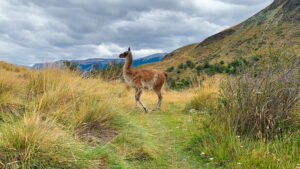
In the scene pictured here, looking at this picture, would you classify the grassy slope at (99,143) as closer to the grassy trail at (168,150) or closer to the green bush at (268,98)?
the grassy trail at (168,150)

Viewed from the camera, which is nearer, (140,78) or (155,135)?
(155,135)

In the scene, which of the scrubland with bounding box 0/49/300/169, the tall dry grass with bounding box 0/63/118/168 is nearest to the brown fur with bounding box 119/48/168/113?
the tall dry grass with bounding box 0/63/118/168

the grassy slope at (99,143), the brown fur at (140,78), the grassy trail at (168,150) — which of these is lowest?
the grassy trail at (168,150)

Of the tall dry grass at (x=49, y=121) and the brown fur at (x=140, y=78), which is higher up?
the brown fur at (x=140, y=78)

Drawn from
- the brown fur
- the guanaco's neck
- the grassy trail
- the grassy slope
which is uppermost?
the guanaco's neck

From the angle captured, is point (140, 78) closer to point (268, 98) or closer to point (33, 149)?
point (268, 98)

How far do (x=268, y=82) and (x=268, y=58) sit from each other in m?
0.49

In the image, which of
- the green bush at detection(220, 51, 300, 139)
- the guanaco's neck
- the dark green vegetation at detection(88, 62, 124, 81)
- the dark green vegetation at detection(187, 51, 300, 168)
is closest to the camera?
the dark green vegetation at detection(187, 51, 300, 168)

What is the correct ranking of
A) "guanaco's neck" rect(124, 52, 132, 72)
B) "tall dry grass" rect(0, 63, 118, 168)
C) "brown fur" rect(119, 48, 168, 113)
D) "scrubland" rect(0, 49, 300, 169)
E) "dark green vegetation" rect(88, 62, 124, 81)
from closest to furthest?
"tall dry grass" rect(0, 63, 118, 168) < "scrubland" rect(0, 49, 300, 169) < "dark green vegetation" rect(88, 62, 124, 81) < "brown fur" rect(119, 48, 168, 113) < "guanaco's neck" rect(124, 52, 132, 72)

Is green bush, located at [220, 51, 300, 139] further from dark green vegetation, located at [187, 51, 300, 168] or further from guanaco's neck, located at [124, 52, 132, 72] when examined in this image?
guanaco's neck, located at [124, 52, 132, 72]

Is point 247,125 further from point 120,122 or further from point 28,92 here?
point 28,92

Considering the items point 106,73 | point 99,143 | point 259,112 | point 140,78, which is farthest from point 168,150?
point 106,73

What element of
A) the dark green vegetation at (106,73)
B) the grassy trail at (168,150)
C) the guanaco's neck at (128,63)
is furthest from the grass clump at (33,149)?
the guanaco's neck at (128,63)

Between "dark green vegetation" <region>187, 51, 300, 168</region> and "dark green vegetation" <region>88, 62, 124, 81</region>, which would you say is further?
"dark green vegetation" <region>88, 62, 124, 81</region>
